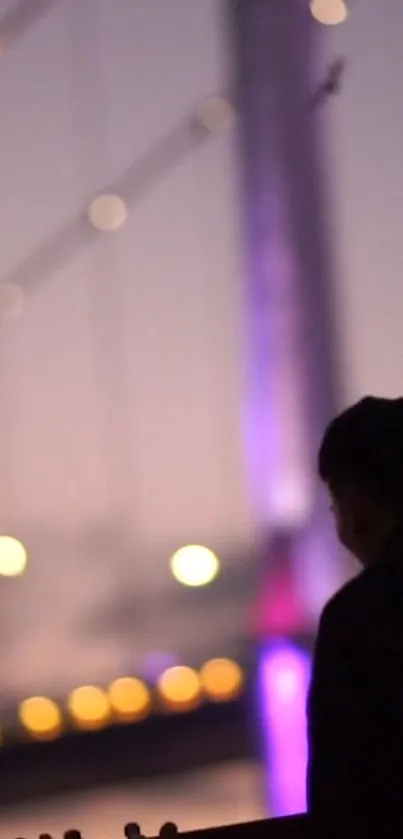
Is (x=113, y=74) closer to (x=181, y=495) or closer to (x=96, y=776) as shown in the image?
(x=181, y=495)

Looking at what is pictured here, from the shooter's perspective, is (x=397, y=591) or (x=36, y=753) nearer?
(x=397, y=591)

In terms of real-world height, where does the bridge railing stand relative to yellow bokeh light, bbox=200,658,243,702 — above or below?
below

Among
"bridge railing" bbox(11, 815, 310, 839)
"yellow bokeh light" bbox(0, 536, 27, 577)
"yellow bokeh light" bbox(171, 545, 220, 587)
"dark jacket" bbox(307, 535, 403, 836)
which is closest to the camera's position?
"dark jacket" bbox(307, 535, 403, 836)

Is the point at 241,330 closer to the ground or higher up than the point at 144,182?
closer to the ground

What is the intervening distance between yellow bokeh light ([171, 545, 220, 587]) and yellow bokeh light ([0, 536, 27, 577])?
0.23m

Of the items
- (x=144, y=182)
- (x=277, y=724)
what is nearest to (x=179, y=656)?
(x=277, y=724)

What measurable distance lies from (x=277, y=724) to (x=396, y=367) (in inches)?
22.7

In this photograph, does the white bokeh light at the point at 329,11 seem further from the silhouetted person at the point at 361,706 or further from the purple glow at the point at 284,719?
the silhouetted person at the point at 361,706

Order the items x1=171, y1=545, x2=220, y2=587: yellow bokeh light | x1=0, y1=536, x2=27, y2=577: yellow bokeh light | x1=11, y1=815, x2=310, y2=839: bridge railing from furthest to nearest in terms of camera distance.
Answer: x1=171, y1=545, x2=220, y2=587: yellow bokeh light < x1=0, y1=536, x2=27, y2=577: yellow bokeh light < x1=11, y1=815, x2=310, y2=839: bridge railing

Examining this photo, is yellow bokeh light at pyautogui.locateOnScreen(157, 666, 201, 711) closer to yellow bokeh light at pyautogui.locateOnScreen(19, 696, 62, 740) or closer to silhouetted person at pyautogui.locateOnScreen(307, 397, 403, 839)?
yellow bokeh light at pyautogui.locateOnScreen(19, 696, 62, 740)

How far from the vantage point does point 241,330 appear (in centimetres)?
193

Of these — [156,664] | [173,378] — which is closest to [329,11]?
[173,378]

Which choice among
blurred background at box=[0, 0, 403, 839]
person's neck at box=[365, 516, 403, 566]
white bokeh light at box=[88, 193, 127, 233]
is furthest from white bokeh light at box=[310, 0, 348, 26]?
person's neck at box=[365, 516, 403, 566]

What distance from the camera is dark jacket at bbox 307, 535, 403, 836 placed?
932mm
